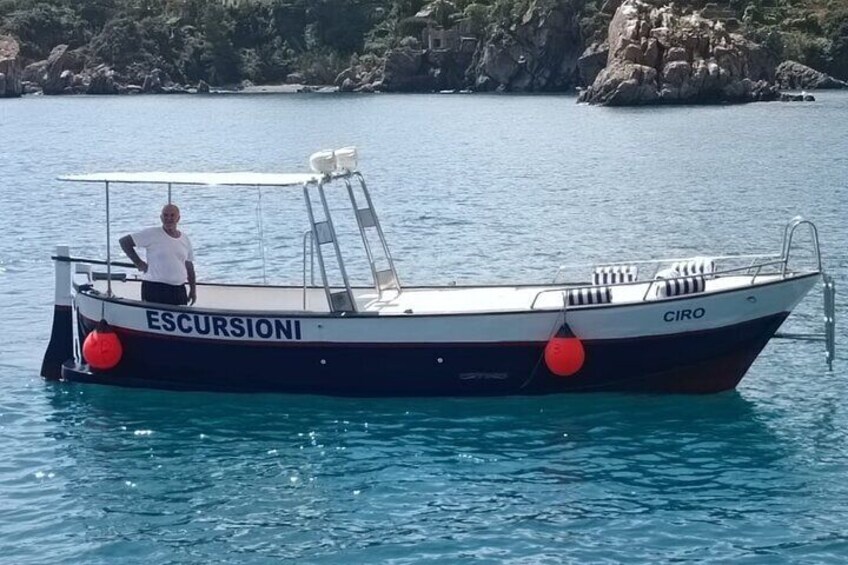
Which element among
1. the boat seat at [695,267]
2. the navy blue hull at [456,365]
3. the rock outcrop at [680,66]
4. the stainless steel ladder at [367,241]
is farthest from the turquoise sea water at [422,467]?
the rock outcrop at [680,66]

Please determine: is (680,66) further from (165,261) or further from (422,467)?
(422,467)

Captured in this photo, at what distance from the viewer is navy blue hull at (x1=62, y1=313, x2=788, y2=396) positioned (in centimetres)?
2019

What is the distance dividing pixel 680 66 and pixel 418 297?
92158 mm

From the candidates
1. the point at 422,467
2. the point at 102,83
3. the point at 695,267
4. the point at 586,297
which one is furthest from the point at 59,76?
the point at 422,467

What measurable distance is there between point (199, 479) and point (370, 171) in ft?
153

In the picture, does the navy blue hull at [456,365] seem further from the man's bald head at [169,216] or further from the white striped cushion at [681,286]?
the man's bald head at [169,216]

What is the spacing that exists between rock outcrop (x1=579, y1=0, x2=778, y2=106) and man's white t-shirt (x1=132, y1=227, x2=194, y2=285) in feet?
308

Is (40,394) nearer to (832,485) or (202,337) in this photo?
(202,337)

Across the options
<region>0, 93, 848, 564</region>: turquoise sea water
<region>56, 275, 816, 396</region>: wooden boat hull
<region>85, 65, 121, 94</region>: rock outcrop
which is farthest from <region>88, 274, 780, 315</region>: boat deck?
<region>85, 65, 121, 94</region>: rock outcrop

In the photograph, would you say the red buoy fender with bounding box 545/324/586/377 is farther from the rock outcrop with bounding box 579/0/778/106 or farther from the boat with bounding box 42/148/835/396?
the rock outcrop with bounding box 579/0/778/106

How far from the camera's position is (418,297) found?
22281 millimetres

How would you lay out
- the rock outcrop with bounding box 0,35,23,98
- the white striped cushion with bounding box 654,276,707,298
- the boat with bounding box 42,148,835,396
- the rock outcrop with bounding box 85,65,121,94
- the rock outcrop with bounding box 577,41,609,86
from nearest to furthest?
1. the boat with bounding box 42,148,835,396
2. the white striped cushion with bounding box 654,276,707,298
3. the rock outcrop with bounding box 577,41,609,86
4. the rock outcrop with bounding box 0,35,23,98
5. the rock outcrop with bounding box 85,65,121,94

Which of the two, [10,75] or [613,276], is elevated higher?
[10,75]

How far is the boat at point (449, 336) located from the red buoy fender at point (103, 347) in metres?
0.02
